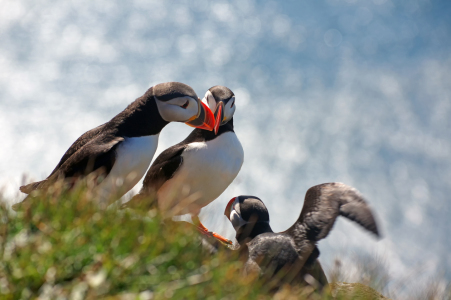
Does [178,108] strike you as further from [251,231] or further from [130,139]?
[251,231]

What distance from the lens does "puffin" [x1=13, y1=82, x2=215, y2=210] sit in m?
5.95

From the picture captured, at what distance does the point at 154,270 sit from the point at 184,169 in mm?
3512

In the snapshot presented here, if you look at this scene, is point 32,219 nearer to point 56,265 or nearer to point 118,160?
point 56,265

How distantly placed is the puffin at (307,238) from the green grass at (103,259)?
48 centimetres

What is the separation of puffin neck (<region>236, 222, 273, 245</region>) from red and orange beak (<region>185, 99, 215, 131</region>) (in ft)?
4.99

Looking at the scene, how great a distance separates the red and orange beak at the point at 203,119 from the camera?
267 inches

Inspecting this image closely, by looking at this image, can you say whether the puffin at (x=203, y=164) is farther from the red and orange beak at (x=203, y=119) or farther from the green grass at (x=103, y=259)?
the green grass at (x=103, y=259)

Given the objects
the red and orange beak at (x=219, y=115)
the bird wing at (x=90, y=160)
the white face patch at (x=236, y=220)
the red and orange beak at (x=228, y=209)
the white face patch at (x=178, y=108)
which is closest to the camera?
the bird wing at (x=90, y=160)

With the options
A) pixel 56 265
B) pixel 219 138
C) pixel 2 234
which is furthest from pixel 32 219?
pixel 219 138

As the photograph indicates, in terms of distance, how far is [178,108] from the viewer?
21.3ft

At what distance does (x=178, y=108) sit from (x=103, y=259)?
3.26 meters

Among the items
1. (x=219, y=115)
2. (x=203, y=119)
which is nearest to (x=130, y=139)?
(x=203, y=119)

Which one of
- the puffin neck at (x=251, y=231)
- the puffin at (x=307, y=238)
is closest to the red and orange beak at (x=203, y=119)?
the puffin neck at (x=251, y=231)

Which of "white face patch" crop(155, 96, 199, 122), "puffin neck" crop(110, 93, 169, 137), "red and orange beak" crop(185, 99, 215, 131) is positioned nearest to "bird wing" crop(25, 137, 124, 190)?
"puffin neck" crop(110, 93, 169, 137)
